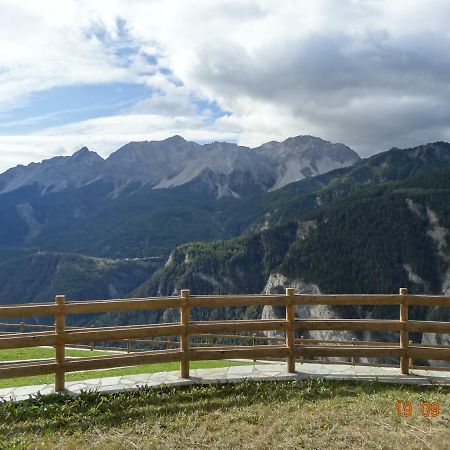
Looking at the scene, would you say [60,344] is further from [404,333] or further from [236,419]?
[404,333]

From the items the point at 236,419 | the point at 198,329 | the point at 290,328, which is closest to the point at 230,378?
the point at 198,329

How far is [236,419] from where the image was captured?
25.9 feet

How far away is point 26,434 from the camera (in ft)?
24.5

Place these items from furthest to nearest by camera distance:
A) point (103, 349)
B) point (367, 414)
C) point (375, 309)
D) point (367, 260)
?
1. point (367, 260)
2. point (375, 309)
3. point (103, 349)
4. point (367, 414)

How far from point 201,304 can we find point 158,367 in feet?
23.5

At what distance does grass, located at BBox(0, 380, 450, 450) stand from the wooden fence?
29.2 inches

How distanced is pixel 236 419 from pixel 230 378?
2.02m

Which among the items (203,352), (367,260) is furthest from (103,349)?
(367,260)

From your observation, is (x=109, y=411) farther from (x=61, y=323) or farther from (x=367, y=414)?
(x=367, y=414)

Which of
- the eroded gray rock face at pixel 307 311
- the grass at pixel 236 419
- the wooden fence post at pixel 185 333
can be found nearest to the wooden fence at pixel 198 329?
the wooden fence post at pixel 185 333

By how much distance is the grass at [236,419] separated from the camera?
709cm
